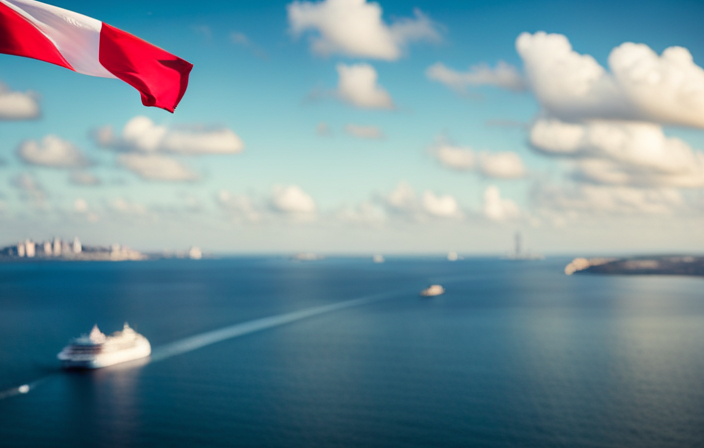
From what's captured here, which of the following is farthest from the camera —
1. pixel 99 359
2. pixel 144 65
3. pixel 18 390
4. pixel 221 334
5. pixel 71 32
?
pixel 221 334

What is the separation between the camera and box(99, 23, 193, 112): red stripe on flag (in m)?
11.2

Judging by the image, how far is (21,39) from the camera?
1057 cm

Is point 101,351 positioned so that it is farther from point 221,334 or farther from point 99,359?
point 221,334

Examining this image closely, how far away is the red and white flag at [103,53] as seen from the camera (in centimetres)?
1086

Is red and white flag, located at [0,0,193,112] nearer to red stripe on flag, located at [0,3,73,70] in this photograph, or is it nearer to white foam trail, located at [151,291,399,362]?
red stripe on flag, located at [0,3,73,70]

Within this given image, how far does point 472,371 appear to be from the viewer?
5572 centimetres

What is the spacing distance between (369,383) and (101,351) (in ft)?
104

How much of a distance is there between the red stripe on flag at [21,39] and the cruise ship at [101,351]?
5478cm

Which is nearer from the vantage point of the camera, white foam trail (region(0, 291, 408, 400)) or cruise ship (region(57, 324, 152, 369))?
white foam trail (region(0, 291, 408, 400))

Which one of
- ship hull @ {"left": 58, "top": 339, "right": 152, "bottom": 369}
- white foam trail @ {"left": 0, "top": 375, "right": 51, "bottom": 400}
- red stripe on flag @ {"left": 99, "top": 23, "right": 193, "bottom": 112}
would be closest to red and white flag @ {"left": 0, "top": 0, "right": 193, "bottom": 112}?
red stripe on flag @ {"left": 99, "top": 23, "right": 193, "bottom": 112}

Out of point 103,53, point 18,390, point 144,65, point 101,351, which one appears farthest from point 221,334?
point 144,65

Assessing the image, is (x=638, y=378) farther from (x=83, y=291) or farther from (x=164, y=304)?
(x=83, y=291)

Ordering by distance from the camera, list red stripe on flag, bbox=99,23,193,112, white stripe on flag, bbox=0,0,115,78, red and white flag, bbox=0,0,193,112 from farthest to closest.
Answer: red stripe on flag, bbox=99,23,193,112
red and white flag, bbox=0,0,193,112
white stripe on flag, bbox=0,0,115,78

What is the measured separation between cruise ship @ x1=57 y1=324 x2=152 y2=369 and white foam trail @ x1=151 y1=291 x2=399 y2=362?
8.09ft
